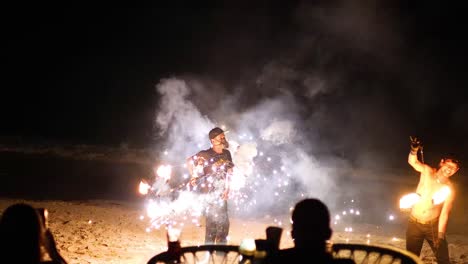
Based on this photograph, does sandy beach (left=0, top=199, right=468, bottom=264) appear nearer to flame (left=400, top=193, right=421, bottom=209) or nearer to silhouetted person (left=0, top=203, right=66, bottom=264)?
flame (left=400, top=193, right=421, bottom=209)

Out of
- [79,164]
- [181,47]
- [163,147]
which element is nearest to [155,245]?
[79,164]

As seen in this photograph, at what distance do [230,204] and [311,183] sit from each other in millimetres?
4660

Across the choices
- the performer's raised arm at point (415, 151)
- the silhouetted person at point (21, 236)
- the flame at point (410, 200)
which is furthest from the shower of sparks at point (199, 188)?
the performer's raised arm at point (415, 151)

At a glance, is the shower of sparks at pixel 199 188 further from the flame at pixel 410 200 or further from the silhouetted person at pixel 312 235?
the flame at pixel 410 200

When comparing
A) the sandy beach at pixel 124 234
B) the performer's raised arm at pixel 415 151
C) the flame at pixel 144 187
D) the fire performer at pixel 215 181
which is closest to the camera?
the flame at pixel 144 187

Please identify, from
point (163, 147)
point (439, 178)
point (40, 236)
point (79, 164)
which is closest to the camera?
point (40, 236)

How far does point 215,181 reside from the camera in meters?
6.50

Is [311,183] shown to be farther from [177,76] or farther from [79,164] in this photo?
[177,76]

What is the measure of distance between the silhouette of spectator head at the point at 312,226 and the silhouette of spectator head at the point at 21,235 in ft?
6.28

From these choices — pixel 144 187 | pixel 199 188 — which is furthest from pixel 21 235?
pixel 199 188

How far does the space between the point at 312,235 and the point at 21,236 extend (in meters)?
2.10

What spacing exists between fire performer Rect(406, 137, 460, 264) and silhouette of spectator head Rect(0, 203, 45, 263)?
4853 mm

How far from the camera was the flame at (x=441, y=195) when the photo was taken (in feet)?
19.0

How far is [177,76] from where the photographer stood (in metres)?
34.7
